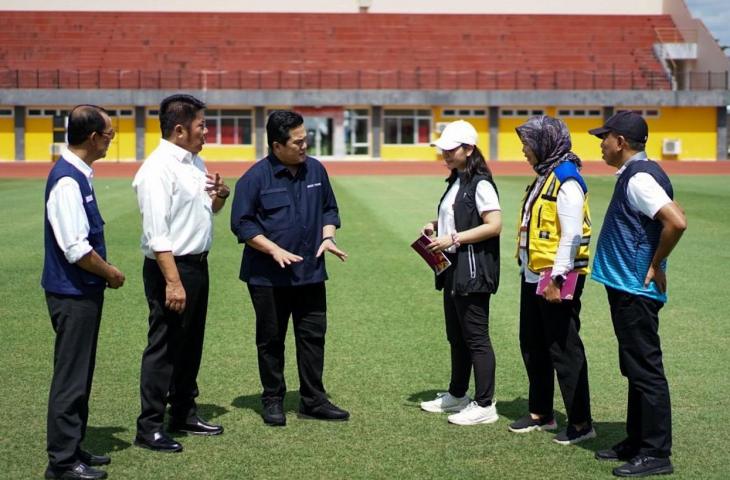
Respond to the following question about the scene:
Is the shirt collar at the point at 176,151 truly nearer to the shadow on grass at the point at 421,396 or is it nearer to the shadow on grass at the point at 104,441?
the shadow on grass at the point at 104,441

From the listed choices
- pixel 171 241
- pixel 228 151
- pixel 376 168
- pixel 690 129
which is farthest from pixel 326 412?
pixel 690 129

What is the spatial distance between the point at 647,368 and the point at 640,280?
493mm

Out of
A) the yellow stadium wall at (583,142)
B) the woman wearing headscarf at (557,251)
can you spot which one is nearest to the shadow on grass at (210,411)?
the woman wearing headscarf at (557,251)

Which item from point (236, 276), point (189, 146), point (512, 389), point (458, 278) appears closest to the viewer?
point (189, 146)

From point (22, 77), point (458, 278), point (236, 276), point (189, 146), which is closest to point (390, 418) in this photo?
point (458, 278)

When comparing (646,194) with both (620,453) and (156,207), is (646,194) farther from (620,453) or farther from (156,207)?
(156,207)

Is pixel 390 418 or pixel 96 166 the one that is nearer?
pixel 390 418

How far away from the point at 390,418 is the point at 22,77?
53.3 m

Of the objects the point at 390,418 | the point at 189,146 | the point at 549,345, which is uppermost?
the point at 189,146

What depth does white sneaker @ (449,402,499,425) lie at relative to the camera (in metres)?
6.84

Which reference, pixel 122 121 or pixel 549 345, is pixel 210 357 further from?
pixel 122 121

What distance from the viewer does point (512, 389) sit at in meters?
7.79

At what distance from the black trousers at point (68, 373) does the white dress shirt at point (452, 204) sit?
2.41 metres

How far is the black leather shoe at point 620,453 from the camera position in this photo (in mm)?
6051
